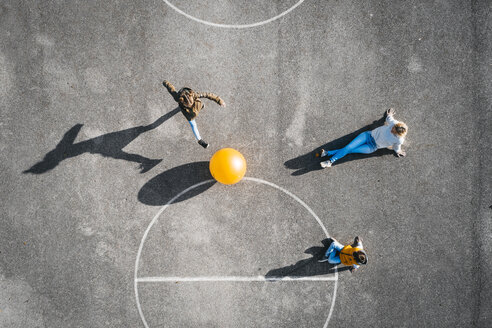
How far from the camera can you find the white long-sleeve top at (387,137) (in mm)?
5121

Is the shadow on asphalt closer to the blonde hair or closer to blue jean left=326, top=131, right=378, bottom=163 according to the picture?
blue jean left=326, top=131, right=378, bottom=163

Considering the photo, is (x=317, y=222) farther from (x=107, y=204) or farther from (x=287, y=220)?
(x=107, y=204)

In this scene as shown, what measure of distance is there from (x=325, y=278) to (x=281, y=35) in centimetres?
481

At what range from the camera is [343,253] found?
5277 mm

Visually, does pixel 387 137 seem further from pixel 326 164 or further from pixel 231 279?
pixel 231 279

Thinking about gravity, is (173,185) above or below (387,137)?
below

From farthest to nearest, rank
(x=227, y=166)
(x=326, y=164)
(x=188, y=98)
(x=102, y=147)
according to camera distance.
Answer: (x=102, y=147) → (x=326, y=164) → (x=227, y=166) → (x=188, y=98)

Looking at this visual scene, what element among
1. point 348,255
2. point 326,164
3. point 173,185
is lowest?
point 348,255

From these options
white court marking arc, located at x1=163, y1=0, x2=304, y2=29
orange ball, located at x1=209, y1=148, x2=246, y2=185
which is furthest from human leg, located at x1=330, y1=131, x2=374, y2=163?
white court marking arc, located at x1=163, y1=0, x2=304, y2=29

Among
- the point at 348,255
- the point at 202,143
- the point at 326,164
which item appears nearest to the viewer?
the point at 348,255

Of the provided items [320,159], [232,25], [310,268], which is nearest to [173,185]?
[320,159]

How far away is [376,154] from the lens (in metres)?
5.80

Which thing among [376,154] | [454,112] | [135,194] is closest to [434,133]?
[454,112]

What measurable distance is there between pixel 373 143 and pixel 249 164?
2360 mm
